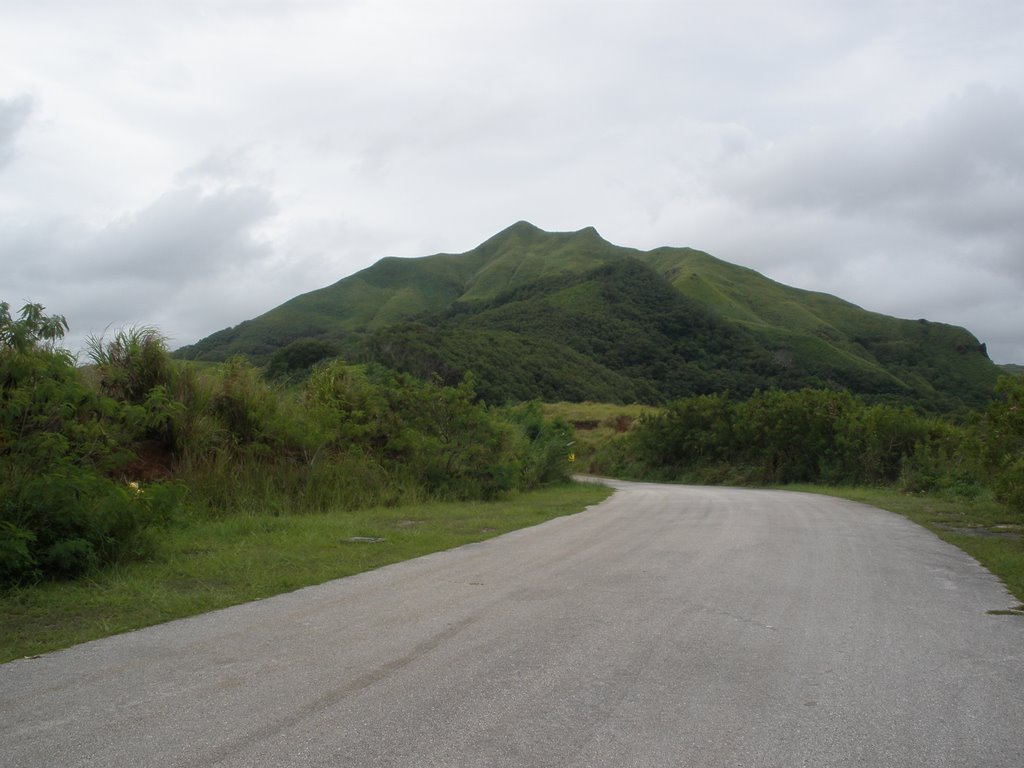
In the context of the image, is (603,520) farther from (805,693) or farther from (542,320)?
(542,320)

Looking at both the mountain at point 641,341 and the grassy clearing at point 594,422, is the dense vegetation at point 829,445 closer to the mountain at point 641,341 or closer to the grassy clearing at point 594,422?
the grassy clearing at point 594,422

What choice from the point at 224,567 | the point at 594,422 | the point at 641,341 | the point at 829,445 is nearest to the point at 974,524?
the point at 224,567

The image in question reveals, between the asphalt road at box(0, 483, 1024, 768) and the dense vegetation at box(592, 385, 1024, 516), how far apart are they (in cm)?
690

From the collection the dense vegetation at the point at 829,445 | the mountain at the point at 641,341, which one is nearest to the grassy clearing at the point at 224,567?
the dense vegetation at the point at 829,445

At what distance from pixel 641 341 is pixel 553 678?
311ft

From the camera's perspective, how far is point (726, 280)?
150625 mm

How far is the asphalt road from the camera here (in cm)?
399

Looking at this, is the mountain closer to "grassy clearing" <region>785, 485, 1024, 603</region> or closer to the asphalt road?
"grassy clearing" <region>785, 485, 1024, 603</region>

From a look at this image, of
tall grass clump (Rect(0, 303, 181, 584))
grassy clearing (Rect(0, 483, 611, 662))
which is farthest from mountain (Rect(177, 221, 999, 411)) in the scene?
tall grass clump (Rect(0, 303, 181, 584))

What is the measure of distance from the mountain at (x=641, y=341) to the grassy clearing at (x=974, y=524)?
3684 cm

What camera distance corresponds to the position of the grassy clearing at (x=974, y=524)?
959 cm

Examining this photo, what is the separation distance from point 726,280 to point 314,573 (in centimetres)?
14937

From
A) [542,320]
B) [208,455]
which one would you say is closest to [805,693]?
[208,455]

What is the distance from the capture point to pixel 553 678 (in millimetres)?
5016
